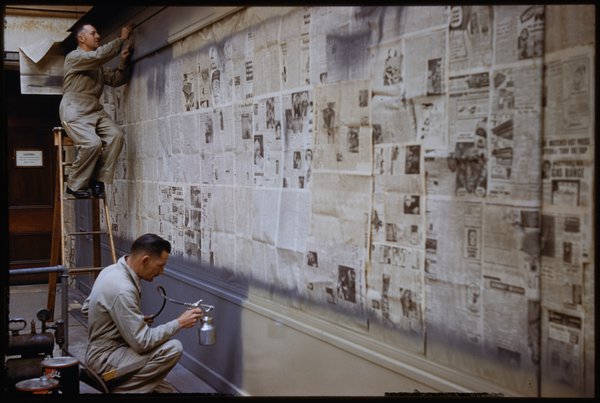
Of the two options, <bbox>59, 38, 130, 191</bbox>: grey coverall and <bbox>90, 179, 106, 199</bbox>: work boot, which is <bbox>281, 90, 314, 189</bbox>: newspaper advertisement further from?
<bbox>90, 179, 106, 199</bbox>: work boot

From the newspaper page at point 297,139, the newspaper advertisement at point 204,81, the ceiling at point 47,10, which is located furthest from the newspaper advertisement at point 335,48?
the ceiling at point 47,10

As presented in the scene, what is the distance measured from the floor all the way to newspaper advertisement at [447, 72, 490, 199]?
112 inches

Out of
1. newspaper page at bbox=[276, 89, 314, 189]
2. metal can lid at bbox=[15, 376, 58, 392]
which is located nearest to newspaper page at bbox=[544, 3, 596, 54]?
newspaper page at bbox=[276, 89, 314, 189]

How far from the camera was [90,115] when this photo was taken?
6.45 meters

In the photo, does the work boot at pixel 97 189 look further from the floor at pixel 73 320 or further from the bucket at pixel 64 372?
the bucket at pixel 64 372

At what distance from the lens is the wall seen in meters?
2.53

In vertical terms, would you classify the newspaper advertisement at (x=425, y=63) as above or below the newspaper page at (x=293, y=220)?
above

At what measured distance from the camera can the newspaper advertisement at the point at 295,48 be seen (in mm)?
3865

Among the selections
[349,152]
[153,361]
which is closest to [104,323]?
[153,361]

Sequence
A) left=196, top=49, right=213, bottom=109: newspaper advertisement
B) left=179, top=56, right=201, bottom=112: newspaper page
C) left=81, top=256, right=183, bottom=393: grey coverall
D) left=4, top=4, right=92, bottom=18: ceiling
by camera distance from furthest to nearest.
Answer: left=4, top=4, right=92, bottom=18: ceiling → left=179, top=56, right=201, bottom=112: newspaper page → left=196, top=49, right=213, bottom=109: newspaper advertisement → left=81, top=256, right=183, bottom=393: grey coverall

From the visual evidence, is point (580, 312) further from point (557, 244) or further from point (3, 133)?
point (3, 133)

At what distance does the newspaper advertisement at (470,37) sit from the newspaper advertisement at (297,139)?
3.61 feet

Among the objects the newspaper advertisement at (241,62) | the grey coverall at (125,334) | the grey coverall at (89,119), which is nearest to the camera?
the grey coverall at (125,334)

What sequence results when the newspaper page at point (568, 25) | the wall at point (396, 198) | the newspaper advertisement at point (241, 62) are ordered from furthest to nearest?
the newspaper advertisement at point (241, 62) → the wall at point (396, 198) → the newspaper page at point (568, 25)
